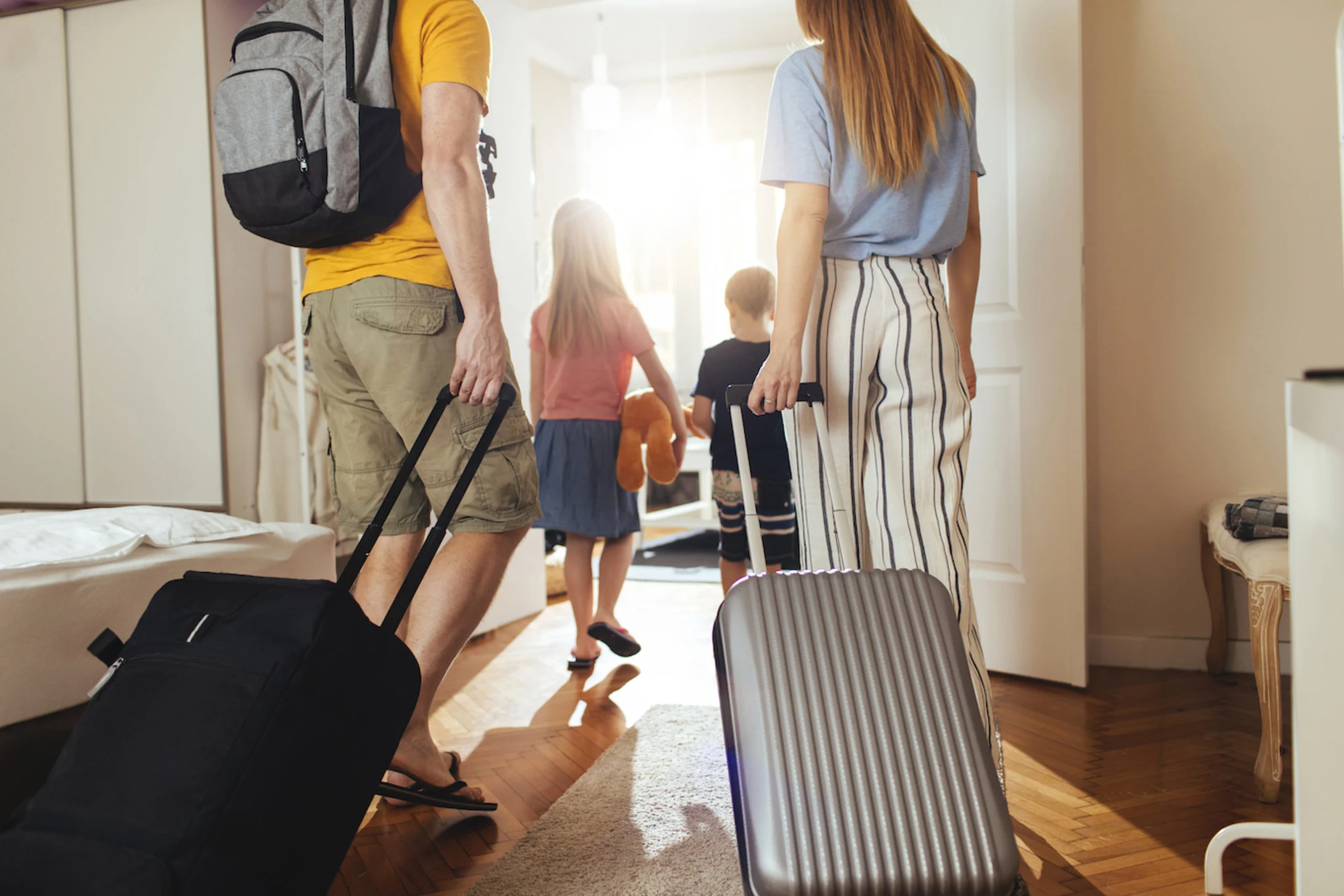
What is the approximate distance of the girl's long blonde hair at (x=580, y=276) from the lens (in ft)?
8.95

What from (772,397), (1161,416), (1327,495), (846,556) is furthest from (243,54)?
(1161,416)

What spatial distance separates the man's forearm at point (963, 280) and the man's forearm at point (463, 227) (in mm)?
844

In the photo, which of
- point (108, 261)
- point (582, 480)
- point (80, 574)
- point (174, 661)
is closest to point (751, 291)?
point (582, 480)

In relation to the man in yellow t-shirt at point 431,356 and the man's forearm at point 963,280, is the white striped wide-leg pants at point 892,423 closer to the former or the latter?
the man's forearm at point 963,280

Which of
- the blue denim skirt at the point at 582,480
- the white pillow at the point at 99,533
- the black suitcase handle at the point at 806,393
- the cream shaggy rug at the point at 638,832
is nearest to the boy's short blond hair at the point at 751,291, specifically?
the blue denim skirt at the point at 582,480

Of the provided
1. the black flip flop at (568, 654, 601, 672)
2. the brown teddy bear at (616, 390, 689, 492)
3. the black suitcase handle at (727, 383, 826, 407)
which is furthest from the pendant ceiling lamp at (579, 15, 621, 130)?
the black suitcase handle at (727, 383, 826, 407)

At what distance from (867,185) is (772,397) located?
1.22ft

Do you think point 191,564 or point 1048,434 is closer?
point 191,564

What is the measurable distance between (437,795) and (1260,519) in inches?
68.6

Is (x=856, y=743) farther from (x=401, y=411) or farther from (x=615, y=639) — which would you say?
(x=615, y=639)

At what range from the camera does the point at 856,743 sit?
3.42 feet

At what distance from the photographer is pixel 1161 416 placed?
2.63 meters

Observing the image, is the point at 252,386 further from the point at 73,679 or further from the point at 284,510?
the point at 73,679

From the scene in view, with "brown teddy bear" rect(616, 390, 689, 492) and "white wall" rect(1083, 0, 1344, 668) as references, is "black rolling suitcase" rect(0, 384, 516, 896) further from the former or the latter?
"white wall" rect(1083, 0, 1344, 668)
